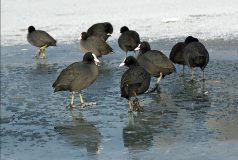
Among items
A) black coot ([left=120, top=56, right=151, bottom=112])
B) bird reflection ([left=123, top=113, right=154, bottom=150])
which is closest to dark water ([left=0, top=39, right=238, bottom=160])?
→ bird reflection ([left=123, top=113, right=154, bottom=150])

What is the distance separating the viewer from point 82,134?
9.49 m

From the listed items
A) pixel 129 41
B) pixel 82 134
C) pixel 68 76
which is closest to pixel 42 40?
pixel 129 41

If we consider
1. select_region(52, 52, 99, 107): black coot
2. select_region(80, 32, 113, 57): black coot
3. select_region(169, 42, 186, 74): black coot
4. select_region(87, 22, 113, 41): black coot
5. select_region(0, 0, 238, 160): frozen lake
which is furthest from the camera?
select_region(87, 22, 113, 41): black coot

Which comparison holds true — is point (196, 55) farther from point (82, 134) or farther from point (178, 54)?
point (82, 134)

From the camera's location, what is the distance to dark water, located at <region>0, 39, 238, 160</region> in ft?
27.4

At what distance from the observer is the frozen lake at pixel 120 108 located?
8.48m

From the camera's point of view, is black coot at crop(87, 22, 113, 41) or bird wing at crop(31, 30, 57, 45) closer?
bird wing at crop(31, 30, 57, 45)

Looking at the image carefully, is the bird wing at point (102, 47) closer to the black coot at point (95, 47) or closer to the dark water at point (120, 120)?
the black coot at point (95, 47)

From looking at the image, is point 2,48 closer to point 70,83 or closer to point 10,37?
point 10,37

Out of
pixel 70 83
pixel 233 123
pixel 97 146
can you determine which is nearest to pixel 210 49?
pixel 70 83

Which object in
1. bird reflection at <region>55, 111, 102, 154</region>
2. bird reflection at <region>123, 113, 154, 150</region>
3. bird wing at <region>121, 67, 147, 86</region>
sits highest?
bird wing at <region>121, 67, 147, 86</region>

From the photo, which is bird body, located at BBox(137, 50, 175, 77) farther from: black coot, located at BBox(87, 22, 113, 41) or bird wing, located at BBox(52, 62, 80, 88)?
black coot, located at BBox(87, 22, 113, 41)

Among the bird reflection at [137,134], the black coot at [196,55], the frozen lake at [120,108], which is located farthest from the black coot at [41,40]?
the bird reflection at [137,134]

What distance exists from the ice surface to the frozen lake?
0.09 meters
